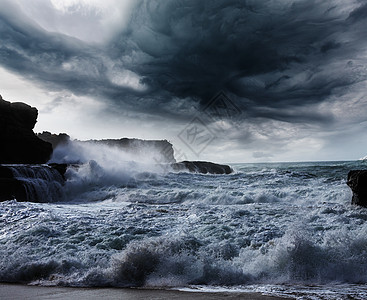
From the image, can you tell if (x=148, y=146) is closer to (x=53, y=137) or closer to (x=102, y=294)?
(x=53, y=137)

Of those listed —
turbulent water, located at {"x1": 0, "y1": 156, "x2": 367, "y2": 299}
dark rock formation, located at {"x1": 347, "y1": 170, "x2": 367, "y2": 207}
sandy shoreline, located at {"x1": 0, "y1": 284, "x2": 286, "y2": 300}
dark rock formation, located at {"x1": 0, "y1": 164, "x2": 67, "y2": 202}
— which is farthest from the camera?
dark rock formation, located at {"x1": 0, "y1": 164, "x2": 67, "y2": 202}

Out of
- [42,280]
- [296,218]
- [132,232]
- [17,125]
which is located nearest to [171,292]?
[42,280]

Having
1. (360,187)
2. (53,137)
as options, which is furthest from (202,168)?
(360,187)

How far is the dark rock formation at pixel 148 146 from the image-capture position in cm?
5759

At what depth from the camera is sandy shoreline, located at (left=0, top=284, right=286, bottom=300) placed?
3492mm

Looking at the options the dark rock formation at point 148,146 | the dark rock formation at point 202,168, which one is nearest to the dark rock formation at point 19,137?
the dark rock formation at point 202,168

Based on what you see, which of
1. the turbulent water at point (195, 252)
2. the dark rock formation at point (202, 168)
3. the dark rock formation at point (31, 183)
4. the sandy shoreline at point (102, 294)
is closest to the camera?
the sandy shoreline at point (102, 294)

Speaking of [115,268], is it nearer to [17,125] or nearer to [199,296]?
[199,296]

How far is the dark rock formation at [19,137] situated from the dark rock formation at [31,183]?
11.9m

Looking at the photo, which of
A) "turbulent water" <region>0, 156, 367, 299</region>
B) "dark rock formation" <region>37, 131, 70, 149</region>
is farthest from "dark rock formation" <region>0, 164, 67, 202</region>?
"dark rock formation" <region>37, 131, 70, 149</region>

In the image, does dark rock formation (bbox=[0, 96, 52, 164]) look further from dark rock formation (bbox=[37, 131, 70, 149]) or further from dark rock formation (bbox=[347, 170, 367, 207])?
dark rock formation (bbox=[347, 170, 367, 207])

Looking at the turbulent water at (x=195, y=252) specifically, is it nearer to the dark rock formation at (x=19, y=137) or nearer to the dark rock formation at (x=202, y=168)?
the dark rock formation at (x=19, y=137)

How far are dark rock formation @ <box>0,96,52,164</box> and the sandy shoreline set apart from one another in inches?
1059

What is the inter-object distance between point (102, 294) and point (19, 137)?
29.1 meters
